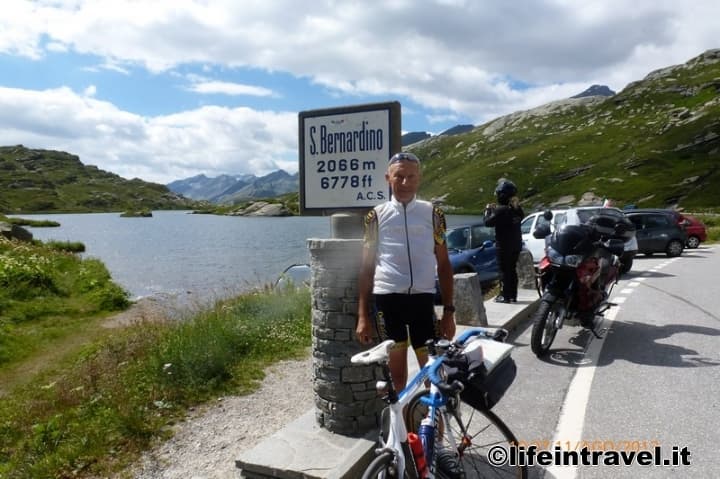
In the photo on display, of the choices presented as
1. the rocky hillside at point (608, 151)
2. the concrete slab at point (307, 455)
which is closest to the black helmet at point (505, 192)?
the concrete slab at point (307, 455)

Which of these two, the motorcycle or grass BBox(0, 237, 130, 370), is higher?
the motorcycle

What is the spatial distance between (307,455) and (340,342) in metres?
0.89

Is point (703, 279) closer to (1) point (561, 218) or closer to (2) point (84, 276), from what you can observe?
(1) point (561, 218)

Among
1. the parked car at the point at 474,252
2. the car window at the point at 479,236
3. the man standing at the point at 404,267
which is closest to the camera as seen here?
the man standing at the point at 404,267

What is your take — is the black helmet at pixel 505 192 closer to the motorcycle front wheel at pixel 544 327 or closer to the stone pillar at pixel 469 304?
the stone pillar at pixel 469 304

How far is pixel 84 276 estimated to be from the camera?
64.4 feet

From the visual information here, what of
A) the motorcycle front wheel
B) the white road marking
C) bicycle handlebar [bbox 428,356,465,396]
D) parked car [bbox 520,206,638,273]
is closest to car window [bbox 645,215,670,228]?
parked car [bbox 520,206,638,273]

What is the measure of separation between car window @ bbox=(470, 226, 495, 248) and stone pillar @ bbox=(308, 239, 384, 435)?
8.93 meters

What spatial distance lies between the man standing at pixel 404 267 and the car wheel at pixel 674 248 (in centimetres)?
1946

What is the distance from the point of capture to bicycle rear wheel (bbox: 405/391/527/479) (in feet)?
9.01

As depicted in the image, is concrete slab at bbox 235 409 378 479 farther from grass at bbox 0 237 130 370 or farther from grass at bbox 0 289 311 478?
grass at bbox 0 237 130 370

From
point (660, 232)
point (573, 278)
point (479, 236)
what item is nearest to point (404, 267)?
point (573, 278)

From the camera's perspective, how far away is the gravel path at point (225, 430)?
400 centimetres

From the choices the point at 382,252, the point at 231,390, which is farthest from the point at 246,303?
the point at 382,252
